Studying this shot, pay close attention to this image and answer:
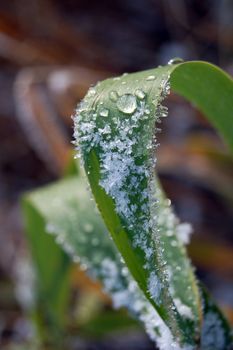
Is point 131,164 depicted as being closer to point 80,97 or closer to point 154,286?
point 154,286

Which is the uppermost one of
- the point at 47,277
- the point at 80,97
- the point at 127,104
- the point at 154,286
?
the point at 80,97

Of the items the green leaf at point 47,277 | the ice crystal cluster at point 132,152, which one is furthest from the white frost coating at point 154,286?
the green leaf at point 47,277

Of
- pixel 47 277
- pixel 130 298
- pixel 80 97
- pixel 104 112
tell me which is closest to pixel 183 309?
pixel 130 298

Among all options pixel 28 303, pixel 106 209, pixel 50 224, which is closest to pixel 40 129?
pixel 28 303

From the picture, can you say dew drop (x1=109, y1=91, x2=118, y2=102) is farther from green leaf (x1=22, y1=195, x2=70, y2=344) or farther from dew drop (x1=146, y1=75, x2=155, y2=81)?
green leaf (x1=22, y1=195, x2=70, y2=344)

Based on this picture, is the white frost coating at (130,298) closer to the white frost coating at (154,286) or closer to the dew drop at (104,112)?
the white frost coating at (154,286)

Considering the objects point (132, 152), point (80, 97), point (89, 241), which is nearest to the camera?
point (132, 152)

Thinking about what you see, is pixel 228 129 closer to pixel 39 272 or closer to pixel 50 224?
pixel 50 224
